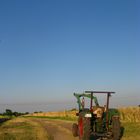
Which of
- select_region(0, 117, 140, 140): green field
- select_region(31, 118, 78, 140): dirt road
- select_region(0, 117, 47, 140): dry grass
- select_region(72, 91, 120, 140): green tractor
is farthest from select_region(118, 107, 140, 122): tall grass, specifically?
select_region(72, 91, 120, 140): green tractor

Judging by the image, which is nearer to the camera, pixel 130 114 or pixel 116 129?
pixel 116 129

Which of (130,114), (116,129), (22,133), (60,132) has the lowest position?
(22,133)

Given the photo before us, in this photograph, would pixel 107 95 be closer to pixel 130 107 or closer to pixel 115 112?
pixel 115 112

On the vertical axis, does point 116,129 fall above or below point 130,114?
below

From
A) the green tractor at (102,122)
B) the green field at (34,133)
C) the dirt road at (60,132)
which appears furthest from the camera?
the dirt road at (60,132)

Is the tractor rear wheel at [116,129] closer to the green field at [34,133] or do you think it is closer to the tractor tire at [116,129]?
the tractor tire at [116,129]

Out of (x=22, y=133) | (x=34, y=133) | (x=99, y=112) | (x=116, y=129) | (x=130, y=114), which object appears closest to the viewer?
(x=116, y=129)

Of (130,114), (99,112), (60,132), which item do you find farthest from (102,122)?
(130,114)

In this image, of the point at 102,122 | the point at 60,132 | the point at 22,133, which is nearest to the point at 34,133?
Result: the point at 22,133

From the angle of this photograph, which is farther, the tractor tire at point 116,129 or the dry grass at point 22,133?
the dry grass at point 22,133

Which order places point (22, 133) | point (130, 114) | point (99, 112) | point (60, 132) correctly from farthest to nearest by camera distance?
point (130, 114) → point (60, 132) → point (22, 133) → point (99, 112)

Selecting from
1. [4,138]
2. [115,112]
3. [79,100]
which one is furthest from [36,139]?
[115,112]

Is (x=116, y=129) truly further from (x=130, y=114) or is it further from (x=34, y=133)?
(x=130, y=114)

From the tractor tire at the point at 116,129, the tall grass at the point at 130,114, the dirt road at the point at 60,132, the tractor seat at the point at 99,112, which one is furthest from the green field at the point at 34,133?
the tall grass at the point at 130,114
